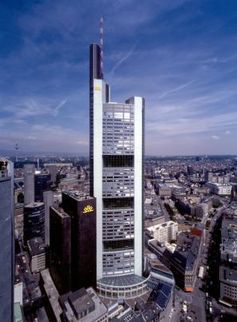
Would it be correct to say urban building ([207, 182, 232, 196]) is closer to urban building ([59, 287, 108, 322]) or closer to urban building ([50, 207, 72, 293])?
urban building ([50, 207, 72, 293])

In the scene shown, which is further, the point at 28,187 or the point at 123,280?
the point at 28,187

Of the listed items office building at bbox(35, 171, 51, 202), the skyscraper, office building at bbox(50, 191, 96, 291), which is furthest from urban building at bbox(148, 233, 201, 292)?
office building at bbox(35, 171, 51, 202)

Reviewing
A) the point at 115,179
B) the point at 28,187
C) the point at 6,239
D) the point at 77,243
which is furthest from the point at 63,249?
the point at 28,187

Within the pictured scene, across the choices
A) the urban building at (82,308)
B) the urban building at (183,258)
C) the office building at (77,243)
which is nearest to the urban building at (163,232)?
the urban building at (183,258)

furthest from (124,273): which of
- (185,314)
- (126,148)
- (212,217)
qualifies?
(212,217)

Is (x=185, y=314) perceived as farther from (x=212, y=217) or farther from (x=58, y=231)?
(x=212, y=217)

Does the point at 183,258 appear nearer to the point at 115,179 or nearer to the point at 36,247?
the point at 115,179
